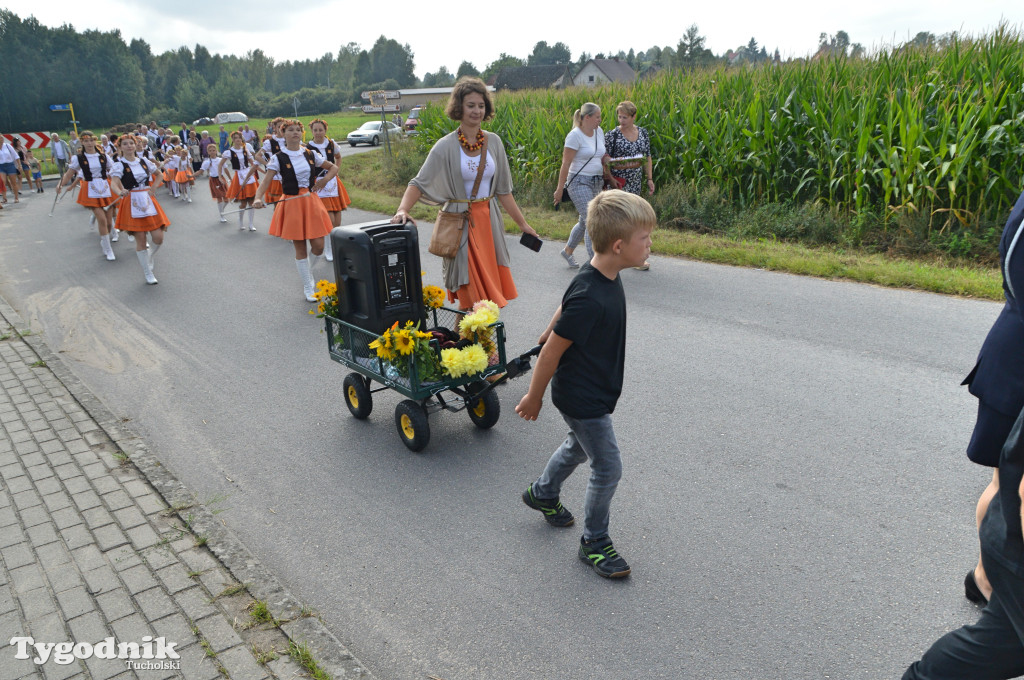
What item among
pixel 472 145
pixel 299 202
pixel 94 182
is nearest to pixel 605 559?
pixel 472 145

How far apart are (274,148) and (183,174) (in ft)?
39.2

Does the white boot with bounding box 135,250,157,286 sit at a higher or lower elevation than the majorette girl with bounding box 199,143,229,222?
lower

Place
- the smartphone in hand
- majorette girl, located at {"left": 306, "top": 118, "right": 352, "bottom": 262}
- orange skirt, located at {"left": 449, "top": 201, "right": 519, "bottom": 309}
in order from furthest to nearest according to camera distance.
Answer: majorette girl, located at {"left": 306, "top": 118, "right": 352, "bottom": 262} < orange skirt, located at {"left": 449, "top": 201, "right": 519, "bottom": 309} < the smartphone in hand

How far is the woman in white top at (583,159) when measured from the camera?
9.20 metres

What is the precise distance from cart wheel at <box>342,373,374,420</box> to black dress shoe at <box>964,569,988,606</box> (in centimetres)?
382

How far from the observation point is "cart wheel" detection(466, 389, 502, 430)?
520 centimetres

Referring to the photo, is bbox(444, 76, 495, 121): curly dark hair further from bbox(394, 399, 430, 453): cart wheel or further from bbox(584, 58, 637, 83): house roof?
bbox(584, 58, 637, 83): house roof

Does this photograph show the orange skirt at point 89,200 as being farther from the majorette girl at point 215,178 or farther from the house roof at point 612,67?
the house roof at point 612,67

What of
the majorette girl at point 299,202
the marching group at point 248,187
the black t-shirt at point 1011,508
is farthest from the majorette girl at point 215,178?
the black t-shirt at point 1011,508

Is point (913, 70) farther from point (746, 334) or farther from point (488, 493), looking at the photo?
point (488, 493)

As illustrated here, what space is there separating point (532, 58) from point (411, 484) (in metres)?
156

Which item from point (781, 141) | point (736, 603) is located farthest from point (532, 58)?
point (736, 603)

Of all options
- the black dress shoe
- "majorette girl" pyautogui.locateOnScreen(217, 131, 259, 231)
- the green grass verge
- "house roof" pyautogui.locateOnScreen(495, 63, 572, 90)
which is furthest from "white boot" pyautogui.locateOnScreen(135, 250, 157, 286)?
"house roof" pyautogui.locateOnScreen(495, 63, 572, 90)

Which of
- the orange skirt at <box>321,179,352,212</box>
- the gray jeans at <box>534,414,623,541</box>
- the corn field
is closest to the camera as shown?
the gray jeans at <box>534,414,623,541</box>
